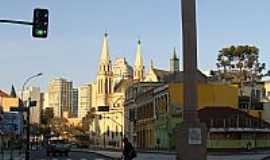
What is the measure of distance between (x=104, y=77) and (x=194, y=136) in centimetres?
14747

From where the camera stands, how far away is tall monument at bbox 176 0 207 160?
22931 mm

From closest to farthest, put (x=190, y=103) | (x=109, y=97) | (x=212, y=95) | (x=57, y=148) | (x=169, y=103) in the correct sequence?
(x=190, y=103) < (x=57, y=148) < (x=169, y=103) < (x=212, y=95) < (x=109, y=97)

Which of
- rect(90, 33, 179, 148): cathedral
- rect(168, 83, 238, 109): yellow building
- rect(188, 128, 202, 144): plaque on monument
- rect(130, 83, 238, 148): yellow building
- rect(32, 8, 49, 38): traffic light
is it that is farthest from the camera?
rect(90, 33, 179, 148): cathedral

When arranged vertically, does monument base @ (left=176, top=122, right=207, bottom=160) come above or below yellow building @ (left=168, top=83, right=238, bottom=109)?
below

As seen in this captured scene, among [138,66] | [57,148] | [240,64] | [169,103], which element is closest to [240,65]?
[240,64]

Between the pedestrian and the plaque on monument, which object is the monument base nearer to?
the plaque on monument

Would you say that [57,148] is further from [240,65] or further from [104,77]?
[104,77]

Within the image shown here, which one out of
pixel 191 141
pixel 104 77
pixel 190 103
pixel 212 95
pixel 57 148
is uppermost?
pixel 104 77

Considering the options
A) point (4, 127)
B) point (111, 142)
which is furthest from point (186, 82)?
point (111, 142)

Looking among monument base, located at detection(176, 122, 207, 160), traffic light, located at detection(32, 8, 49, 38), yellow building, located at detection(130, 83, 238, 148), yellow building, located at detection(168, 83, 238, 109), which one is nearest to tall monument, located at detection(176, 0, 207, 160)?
A: monument base, located at detection(176, 122, 207, 160)

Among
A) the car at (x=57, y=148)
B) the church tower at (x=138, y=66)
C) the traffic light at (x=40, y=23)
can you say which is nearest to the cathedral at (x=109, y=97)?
the church tower at (x=138, y=66)

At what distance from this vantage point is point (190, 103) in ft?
76.2

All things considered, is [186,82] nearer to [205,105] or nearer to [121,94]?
[205,105]

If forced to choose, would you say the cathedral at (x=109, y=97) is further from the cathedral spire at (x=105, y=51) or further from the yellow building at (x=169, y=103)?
the yellow building at (x=169, y=103)
